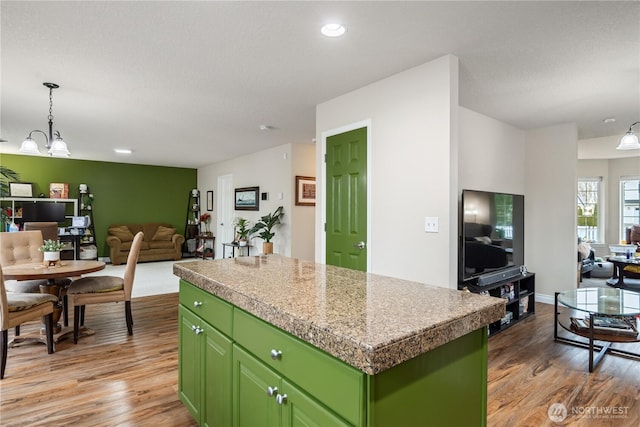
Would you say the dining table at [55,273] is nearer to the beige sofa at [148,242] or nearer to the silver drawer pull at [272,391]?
the silver drawer pull at [272,391]

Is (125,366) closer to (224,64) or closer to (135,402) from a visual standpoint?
(135,402)

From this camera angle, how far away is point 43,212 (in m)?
7.48

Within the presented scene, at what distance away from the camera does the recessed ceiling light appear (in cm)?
227

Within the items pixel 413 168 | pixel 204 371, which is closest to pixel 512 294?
pixel 413 168

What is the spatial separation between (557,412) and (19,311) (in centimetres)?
390

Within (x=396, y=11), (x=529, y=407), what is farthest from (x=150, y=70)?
(x=529, y=407)

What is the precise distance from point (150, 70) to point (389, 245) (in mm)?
2565

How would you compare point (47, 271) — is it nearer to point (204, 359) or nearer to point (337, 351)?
point (204, 359)

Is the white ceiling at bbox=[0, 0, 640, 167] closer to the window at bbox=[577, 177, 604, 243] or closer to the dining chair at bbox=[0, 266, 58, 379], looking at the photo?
the dining chair at bbox=[0, 266, 58, 379]

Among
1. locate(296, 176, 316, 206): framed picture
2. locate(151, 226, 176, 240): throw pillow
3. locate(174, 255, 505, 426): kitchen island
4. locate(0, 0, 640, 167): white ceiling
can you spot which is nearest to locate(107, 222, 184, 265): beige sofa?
locate(151, 226, 176, 240): throw pillow

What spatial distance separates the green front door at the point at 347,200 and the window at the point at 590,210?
7.02m

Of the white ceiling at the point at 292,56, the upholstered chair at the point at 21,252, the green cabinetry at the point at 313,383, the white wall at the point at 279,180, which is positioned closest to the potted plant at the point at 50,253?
the upholstered chair at the point at 21,252

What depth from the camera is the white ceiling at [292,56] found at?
2109 millimetres

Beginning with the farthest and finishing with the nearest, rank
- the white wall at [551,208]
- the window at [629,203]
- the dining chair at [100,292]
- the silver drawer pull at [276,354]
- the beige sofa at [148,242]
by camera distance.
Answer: the beige sofa at [148,242] → the window at [629,203] → the white wall at [551,208] → the dining chair at [100,292] → the silver drawer pull at [276,354]
